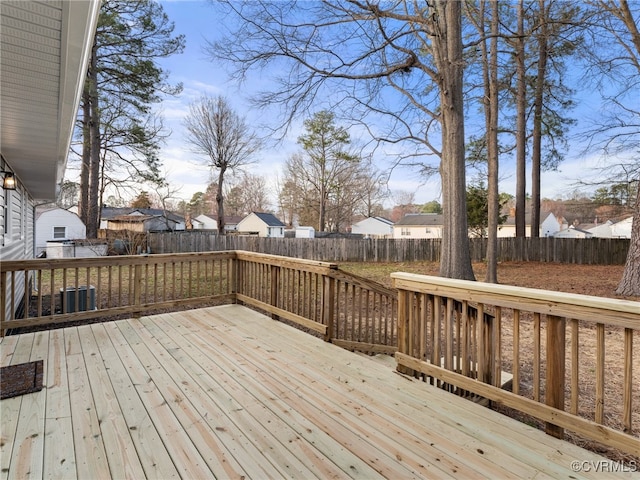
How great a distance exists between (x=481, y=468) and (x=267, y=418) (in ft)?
4.10

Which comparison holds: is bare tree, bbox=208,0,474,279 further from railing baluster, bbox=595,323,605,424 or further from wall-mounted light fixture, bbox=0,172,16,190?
railing baluster, bbox=595,323,605,424

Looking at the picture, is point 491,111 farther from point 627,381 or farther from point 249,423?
point 249,423

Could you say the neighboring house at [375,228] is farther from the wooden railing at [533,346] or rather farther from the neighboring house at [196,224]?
the wooden railing at [533,346]

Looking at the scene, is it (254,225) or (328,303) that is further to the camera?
(254,225)

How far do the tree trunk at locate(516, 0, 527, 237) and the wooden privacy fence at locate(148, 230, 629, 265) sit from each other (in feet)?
3.71

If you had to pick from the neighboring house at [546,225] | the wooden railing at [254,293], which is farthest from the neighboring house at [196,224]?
the wooden railing at [254,293]

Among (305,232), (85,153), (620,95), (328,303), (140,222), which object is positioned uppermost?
(620,95)

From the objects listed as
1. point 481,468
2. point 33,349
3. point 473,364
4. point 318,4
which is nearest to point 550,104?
point 318,4

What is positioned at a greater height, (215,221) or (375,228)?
(215,221)

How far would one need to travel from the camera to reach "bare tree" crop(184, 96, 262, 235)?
62.7ft

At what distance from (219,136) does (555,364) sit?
2006 cm

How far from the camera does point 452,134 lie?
6.96m

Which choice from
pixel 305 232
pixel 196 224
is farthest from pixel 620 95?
pixel 196 224

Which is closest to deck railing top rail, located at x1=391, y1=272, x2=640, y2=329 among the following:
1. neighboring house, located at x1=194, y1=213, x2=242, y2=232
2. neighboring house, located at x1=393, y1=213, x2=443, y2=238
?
neighboring house, located at x1=393, y1=213, x2=443, y2=238
